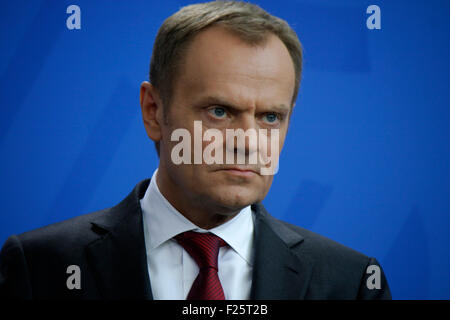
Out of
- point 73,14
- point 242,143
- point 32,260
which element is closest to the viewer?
point 242,143

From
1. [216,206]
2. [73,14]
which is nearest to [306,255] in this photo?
[216,206]

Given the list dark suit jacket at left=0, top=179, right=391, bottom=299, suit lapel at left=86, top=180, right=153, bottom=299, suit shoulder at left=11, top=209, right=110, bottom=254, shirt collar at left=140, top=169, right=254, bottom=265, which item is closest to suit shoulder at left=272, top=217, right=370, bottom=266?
dark suit jacket at left=0, top=179, right=391, bottom=299

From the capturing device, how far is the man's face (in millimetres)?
2137

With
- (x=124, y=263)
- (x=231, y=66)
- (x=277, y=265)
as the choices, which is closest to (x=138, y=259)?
(x=124, y=263)

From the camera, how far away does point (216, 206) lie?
2.23m

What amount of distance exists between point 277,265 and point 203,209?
0.40 metres

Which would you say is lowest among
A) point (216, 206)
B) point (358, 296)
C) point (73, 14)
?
point (358, 296)

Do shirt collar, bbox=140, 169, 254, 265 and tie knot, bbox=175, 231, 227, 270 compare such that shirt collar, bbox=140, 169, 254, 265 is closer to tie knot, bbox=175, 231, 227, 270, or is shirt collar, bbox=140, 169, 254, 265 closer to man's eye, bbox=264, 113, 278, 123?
tie knot, bbox=175, 231, 227, 270

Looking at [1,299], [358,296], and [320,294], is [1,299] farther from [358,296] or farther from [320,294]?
[358,296]

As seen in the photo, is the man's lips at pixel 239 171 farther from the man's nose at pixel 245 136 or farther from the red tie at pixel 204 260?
the red tie at pixel 204 260

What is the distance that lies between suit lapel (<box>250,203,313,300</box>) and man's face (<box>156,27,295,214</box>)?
29 centimetres

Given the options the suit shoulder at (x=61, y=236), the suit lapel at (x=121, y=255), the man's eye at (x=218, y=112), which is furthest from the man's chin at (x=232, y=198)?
the suit shoulder at (x=61, y=236)

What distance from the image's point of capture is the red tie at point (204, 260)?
2.21m
